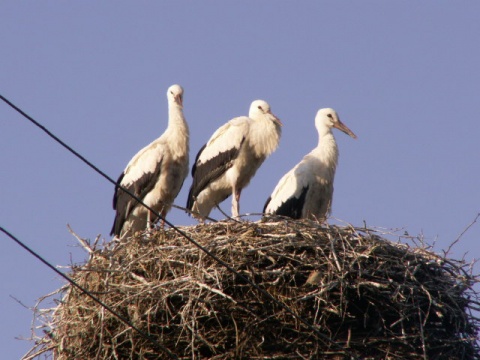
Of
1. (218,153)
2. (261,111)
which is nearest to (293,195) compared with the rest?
(218,153)

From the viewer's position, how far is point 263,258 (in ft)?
27.2

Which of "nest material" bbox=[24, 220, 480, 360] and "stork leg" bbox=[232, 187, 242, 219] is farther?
"stork leg" bbox=[232, 187, 242, 219]

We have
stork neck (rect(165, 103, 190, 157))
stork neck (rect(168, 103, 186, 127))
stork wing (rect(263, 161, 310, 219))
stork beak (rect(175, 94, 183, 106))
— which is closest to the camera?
stork wing (rect(263, 161, 310, 219))

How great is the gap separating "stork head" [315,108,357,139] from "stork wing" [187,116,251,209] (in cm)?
79

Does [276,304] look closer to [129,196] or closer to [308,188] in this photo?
[308,188]

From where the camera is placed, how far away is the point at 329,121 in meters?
11.9

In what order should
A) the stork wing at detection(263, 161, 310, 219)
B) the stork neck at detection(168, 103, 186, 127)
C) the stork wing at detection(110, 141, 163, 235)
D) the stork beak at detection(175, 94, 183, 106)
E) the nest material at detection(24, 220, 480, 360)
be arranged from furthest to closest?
1. the stork beak at detection(175, 94, 183, 106)
2. the stork neck at detection(168, 103, 186, 127)
3. the stork wing at detection(110, 141, 163, 235)
4. the stork wing at detection(263, 161, 310, 219)
5. the nest material at detection(24, 220, 480, 360)

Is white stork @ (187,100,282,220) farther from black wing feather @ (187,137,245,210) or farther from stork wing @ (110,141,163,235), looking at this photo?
stork wing @ (110,141,163,235)

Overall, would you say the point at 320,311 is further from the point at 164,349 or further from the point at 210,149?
the point at 210,149

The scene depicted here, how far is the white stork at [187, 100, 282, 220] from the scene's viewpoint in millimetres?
11477

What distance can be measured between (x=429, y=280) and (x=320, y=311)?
0.99 metres

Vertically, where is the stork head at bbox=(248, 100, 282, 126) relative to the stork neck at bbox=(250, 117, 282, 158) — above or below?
above

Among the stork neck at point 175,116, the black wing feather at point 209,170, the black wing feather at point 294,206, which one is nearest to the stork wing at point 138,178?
the stork neck at point 175,116

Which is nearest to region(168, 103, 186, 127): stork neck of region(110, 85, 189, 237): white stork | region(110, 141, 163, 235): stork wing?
region(110, 85, 189, 237): white stork
